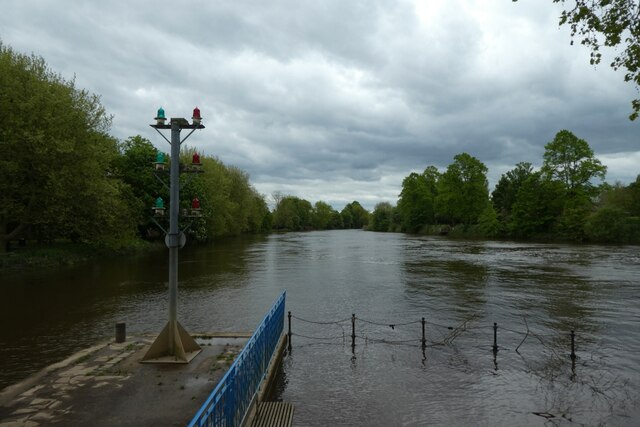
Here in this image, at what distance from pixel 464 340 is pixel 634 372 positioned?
4.20m

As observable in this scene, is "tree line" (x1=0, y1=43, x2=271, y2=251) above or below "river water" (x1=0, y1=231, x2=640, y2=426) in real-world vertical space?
above

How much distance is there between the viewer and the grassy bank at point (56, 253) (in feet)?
92.2

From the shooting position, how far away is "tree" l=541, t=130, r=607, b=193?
61031 mm

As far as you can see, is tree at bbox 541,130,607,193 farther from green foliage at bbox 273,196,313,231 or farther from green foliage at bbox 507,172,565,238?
green foliage at bbox 273,196,313,231

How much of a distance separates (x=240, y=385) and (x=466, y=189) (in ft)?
274

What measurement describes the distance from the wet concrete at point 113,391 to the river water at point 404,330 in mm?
1660

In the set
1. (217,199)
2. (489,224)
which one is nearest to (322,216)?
(489,224)

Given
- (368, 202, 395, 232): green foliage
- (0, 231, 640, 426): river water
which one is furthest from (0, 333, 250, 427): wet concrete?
(368, 202, 395, 232): green foliage

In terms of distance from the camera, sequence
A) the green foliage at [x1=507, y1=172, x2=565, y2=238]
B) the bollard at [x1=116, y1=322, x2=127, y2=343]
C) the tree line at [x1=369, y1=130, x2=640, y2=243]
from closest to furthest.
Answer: the bollard at [x1=116, y1=322, x2=127, y2=343] → the tree line at [x1=369, y1=130, x2=640, y2=243] → the green foliage at [x1=507, y1=172, x2=565, y2=238]

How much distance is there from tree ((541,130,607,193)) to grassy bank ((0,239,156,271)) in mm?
59326

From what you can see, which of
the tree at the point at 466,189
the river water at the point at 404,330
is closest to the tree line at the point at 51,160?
the river water at the point at 404,330

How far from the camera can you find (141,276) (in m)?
26.8

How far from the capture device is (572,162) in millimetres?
62688

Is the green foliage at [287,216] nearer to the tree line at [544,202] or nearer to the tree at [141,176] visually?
the tree line at [544,202]
